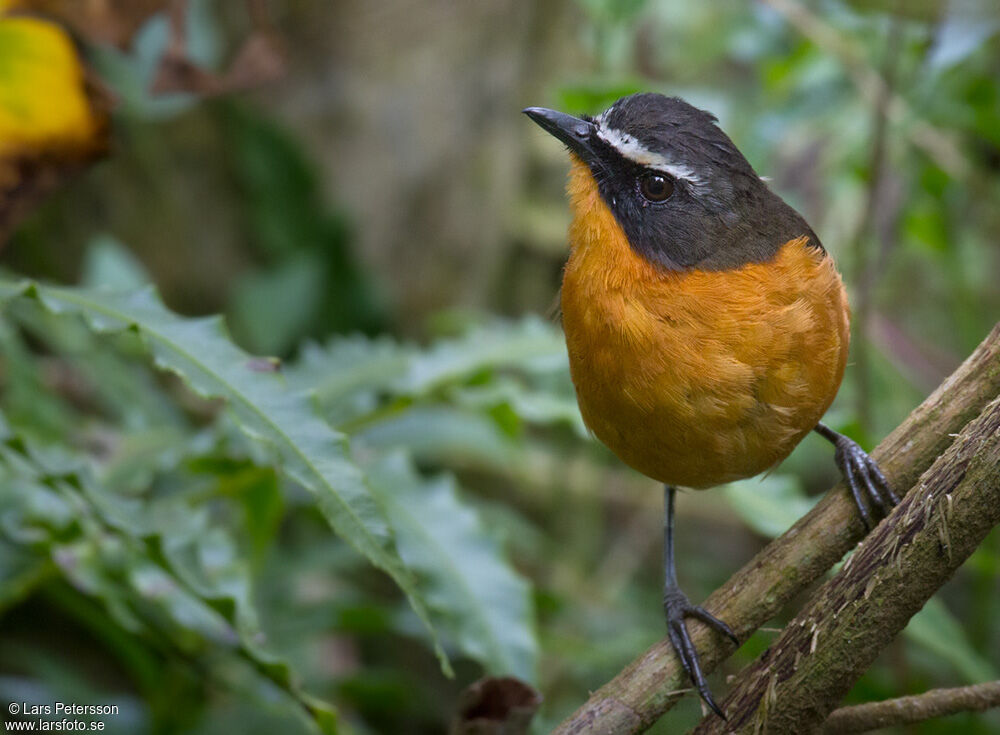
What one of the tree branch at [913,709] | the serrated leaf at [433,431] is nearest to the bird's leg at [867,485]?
the tree branch at [913,709]

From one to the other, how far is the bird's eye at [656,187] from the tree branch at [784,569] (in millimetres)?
710

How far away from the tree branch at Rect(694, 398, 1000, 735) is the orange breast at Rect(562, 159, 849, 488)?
0.42m

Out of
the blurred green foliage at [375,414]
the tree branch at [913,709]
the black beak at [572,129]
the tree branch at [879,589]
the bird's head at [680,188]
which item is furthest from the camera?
the blurred green foliage at [375,414]

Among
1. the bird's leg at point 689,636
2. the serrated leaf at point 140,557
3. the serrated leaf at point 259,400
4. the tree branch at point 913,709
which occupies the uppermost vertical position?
the tree branch at point 913,709

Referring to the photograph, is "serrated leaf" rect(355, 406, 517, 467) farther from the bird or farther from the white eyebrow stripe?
the white eyebrow stripe

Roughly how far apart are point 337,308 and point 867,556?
3744 millimetres

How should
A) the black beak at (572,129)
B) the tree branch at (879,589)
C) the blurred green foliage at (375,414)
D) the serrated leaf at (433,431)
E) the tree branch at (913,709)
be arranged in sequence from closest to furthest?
the tree branch at (879,589)
the tree branch at (913,709)
the black beak at (572,129)
the blurred green foliage at (375,414)
the serrated leaf at (433,431)

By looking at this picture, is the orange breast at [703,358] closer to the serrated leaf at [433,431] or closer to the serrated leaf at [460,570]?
the serrated leaf at [460,570]

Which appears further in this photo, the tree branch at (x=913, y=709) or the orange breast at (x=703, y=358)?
the orange breast at (x=703, y=358)

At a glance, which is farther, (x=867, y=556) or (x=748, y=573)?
(x=748, y=573)

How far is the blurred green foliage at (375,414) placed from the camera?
2.59m

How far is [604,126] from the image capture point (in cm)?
230

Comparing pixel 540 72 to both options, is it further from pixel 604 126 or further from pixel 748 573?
pixel 748 573

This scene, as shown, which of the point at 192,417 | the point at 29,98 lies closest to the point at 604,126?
the point at 29,98
